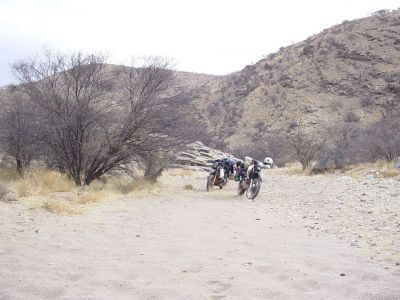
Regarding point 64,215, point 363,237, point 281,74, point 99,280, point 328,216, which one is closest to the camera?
point 99,280

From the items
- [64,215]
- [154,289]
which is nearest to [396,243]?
[154,289]

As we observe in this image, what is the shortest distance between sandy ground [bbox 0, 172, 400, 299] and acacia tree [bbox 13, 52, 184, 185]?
15.8 feet

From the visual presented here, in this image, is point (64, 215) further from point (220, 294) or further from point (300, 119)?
point (300, 119)

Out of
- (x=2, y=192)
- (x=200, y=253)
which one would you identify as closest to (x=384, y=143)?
(x=2, y=192)

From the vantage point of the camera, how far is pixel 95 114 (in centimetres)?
1625

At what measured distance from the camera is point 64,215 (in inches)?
389

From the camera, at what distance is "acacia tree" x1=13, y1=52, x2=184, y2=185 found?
16234mm

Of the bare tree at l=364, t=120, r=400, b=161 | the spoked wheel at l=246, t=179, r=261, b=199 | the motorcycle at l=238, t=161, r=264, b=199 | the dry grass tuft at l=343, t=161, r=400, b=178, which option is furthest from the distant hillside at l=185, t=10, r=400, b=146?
the spoked wheel at l=246, t=179, r=261, b=199

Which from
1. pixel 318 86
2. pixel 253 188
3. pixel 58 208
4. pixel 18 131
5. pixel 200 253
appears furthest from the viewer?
pixel 318 86

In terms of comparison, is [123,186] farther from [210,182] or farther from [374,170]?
[374,170]

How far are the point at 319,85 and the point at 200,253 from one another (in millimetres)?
49353

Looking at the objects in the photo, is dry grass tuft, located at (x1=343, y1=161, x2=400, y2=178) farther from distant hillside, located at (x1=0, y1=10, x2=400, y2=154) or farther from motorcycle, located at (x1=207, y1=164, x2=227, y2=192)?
distant hillside, located at (x1=0, y1=10, x2=400, y2=154)

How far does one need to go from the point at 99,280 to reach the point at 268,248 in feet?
9.28

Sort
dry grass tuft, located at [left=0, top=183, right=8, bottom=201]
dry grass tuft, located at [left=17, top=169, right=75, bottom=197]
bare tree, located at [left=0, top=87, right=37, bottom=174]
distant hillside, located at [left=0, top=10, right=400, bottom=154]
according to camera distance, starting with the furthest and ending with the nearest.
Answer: distant hillside, located at [left=0, top=10, right=400, bottom=154] → bare tree, located at [left=0, top=87, right=37, bottom=174] → dry grass tuft, located at [left=17, top=169, right=75, bottom=197] → dry grass tuft, located at [left=0, top=183, right=8, bottom=201]
